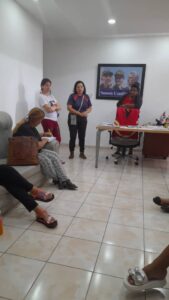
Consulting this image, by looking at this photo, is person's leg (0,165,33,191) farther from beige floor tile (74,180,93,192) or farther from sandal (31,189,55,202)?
beige floor tile (74,180,93,192)

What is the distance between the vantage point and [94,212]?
2369mm

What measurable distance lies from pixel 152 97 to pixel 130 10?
1.98 meters

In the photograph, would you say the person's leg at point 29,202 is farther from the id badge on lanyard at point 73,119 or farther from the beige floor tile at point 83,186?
the id badge on lanyard at point 73,119

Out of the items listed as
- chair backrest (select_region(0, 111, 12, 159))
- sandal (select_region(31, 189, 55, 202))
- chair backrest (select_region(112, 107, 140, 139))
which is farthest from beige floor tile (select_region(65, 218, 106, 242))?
chair backrest (select_region(112, 107, 140, 139))

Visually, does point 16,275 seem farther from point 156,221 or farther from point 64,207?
point 156,221

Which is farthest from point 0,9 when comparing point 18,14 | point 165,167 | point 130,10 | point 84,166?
point 165,167

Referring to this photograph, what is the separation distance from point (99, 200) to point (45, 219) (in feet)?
2.58

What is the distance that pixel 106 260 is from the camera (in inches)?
65.4

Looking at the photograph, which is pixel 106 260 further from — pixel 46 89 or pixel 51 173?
pixel 46 89

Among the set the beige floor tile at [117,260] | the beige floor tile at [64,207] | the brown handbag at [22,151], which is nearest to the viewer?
the beige floor tile at [117,260]

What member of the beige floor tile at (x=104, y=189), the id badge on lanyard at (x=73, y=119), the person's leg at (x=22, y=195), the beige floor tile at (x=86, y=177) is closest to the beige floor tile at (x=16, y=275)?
the person's leg at (x=22, y=195)

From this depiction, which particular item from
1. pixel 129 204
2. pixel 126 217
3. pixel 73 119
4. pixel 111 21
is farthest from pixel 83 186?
pixel 111 21

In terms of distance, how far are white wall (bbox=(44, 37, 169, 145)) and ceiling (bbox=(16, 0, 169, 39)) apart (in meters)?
0.26

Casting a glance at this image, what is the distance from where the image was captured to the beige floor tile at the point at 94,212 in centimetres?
227
